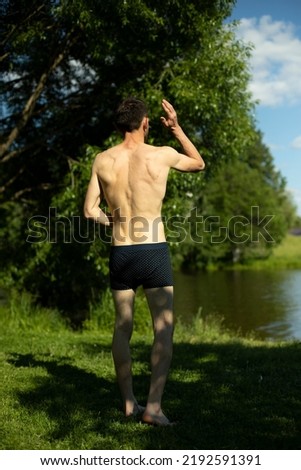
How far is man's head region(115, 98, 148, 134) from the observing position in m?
4.64

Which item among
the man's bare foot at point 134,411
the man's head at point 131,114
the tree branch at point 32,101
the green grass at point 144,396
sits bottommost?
the green grass at point 144,396

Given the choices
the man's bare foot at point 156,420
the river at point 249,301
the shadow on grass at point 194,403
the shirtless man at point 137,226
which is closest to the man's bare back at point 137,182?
the shirtless man at point 137,226

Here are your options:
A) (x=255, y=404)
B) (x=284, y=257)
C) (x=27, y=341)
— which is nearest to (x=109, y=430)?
(x=255, y=404)

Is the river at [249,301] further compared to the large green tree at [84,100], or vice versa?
the river at [249,301]

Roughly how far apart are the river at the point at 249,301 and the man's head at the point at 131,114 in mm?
10692

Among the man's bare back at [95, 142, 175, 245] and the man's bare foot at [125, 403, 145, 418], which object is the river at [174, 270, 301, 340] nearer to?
the man's bare foot at [125, 403, 145, 418]

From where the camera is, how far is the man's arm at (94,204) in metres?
4.70

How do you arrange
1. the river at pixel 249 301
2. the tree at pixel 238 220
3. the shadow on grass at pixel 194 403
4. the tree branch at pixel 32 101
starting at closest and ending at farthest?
1. the shadow on grass at pixel 194 403
2. the tree branch at pixel 32 101
3. the river at pixel 249 301
4. the tree at pixel 238 220

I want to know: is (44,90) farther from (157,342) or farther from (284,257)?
(284,257)

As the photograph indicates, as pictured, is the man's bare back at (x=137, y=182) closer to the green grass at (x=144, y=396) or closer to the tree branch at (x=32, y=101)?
the green grass at (x=144, y=396)

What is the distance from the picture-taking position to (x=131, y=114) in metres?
4.64

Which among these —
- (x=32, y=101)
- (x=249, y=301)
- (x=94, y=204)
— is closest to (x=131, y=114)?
(x=94, y=204)

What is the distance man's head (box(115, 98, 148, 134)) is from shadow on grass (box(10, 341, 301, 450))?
2.48 metres

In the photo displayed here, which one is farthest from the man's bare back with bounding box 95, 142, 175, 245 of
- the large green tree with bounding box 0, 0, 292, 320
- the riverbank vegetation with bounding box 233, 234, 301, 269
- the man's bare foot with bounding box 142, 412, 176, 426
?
the riverbank vegetation with bounding box 233, 234, 301, 269
